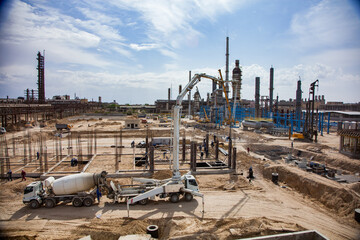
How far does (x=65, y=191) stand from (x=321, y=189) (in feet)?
50.1

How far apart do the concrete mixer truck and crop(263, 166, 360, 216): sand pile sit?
12.7 m

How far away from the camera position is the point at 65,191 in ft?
38.3

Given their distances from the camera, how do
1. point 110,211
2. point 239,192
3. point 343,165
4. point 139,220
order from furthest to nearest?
point 343,165
point 239,192
point 110,211
point 139,220

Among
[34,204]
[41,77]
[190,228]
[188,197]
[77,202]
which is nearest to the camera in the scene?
[190,228]

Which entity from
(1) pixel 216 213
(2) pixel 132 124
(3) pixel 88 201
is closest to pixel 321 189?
(1) pixel 216 213

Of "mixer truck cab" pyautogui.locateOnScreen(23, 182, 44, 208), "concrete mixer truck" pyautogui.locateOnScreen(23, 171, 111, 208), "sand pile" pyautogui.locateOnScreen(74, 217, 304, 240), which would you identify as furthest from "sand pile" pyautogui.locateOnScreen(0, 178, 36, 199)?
"sand pile" pyautogui.locateOnScreen(74, 217, 304, 240)

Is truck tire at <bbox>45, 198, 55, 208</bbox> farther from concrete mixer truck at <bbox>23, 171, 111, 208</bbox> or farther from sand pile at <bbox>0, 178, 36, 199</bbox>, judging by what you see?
sand pile at <bbox>0, 178, 36, 199</bbox>

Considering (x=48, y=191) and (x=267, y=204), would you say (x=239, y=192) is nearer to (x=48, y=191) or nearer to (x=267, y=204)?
(x=267, y=204)

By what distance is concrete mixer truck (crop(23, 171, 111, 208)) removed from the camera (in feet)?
37.1

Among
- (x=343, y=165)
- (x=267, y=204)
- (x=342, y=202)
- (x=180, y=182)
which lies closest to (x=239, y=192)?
(x=267, y=204)

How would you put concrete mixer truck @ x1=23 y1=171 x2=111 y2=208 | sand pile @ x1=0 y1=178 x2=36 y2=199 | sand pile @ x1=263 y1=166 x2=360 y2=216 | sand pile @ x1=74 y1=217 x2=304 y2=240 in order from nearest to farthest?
1. sand pile @ x1=74 y1=217 x2=304 y2=240
2. concrete mixer truck @ x1=23 y1=171 x2=111 y2=208
3. sand pile @ x1=263 y1=166 x2=360 y2=216
4. sand pile @ x1=0 y1=178 x2=36 y2=199

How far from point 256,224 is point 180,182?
14.4 ft

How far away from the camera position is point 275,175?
16.4m

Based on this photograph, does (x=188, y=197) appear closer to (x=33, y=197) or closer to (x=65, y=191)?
(x=65, y=191)
